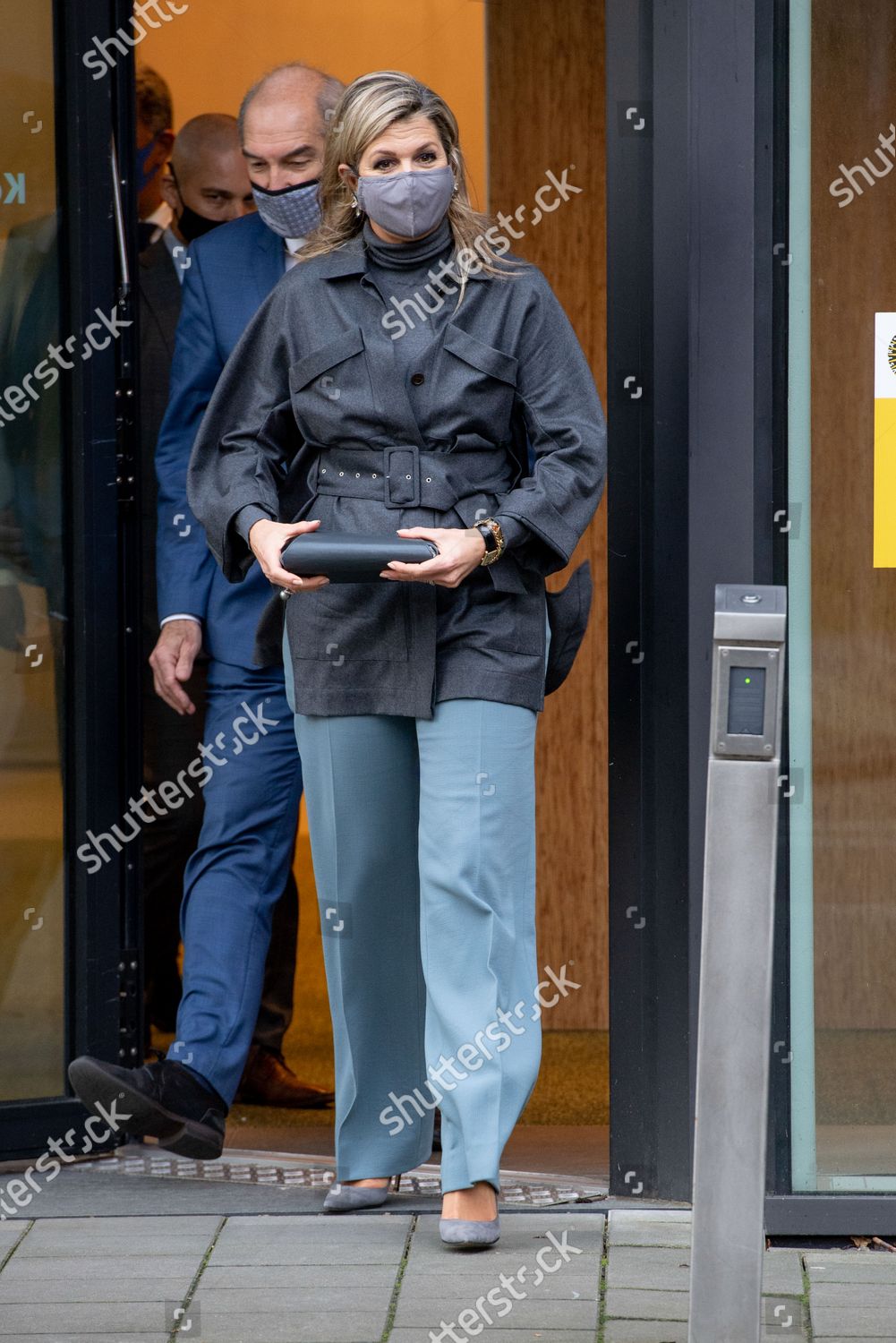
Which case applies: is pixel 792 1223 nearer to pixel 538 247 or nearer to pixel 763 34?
pixel 763 34

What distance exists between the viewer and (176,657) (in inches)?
170

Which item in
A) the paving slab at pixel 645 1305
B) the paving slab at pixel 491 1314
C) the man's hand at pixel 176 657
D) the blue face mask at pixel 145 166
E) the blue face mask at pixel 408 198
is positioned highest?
the blue face mask at pixel 145 166

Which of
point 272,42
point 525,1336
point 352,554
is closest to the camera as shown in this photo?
point 525,1336

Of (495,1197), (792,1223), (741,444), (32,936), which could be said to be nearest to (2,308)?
(32,936)

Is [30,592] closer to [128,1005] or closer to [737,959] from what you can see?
[128,1005]

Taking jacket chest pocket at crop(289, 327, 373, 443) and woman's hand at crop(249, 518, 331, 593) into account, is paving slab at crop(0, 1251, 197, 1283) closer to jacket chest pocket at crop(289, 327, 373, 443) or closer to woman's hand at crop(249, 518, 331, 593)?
woman's hand at crop(249, 518, 331, 593)

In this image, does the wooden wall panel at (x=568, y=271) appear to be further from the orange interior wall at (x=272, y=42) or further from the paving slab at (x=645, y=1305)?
the paving slab at (x=645, y=1305)

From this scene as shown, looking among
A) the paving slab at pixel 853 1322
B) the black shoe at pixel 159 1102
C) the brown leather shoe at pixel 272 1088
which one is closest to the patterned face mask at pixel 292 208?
the black shoe at pixel 159 1102

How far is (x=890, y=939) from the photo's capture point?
375cm

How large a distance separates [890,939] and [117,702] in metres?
1.61

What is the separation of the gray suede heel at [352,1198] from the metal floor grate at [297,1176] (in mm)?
90

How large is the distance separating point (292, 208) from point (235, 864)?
1.30m

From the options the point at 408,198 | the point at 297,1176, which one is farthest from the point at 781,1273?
the point at 408,198

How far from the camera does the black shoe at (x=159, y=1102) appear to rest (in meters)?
3.75
